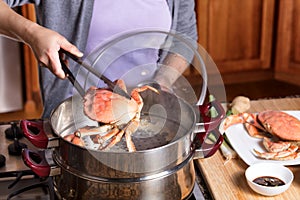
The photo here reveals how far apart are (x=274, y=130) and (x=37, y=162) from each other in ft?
1.70

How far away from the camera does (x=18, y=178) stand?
1.11 m

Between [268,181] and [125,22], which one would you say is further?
[125,22]

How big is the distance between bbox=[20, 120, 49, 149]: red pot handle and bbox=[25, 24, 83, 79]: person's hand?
0.10 meters

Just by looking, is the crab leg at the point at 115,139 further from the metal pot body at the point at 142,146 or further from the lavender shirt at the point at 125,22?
the lavender shirt at the point at 125,22

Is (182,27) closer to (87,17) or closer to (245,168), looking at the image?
(87,17)

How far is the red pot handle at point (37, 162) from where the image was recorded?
3.20 feet

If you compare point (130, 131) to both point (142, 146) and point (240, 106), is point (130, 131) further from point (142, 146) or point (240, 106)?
point (240, 106)

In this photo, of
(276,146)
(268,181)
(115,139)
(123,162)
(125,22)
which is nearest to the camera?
(123,162)

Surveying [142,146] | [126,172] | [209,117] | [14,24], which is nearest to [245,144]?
[209,117]

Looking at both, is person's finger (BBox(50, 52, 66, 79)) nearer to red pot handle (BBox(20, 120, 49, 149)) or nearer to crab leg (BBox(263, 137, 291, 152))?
red pot handle (BBox(20, 120, 49, 149))

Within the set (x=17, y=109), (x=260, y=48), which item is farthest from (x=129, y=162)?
(x=260, y=48)

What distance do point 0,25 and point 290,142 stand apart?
2.16ft

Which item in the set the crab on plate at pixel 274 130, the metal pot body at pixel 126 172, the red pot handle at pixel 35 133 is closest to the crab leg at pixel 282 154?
the crab on plate at pixel 274 130

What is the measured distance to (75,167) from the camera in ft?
3.05
